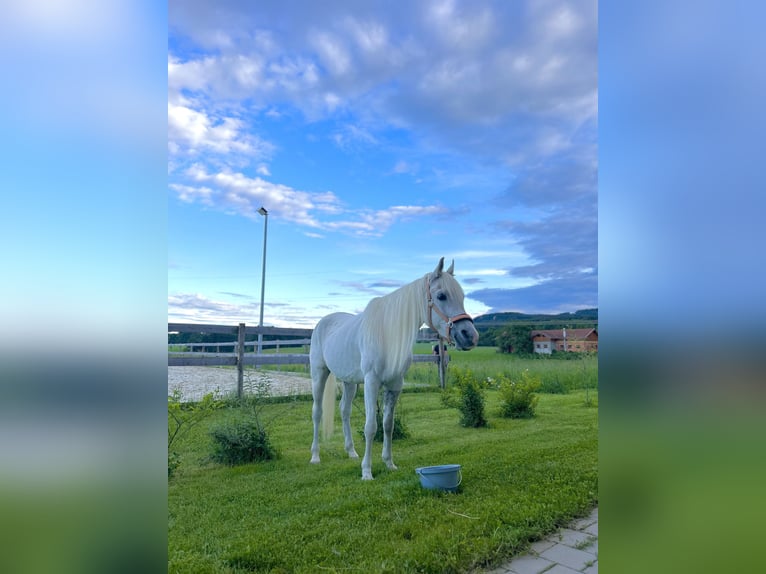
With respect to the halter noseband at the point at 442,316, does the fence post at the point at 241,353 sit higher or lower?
lower

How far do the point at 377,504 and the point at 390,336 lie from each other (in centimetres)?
140

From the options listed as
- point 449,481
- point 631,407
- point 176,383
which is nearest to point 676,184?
point 631,407

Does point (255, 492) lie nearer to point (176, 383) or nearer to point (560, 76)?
point (560, 76)

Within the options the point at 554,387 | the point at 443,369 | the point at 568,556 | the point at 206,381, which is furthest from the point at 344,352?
the point at 554,387

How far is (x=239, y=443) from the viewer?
439 cm

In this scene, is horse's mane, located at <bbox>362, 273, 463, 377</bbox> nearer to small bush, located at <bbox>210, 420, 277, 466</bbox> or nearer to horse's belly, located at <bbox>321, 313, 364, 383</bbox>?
horse's belly, located at <bbox>321, 313, 364, 383</bbox>

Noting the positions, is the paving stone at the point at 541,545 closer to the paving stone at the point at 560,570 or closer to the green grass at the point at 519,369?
the paving stone at the point at 560,570

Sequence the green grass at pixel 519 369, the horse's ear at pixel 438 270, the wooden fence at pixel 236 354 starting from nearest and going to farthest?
the horse's ear at pixel 438 270
the wooden fence at pixel 236 354
the green grass at pixel 519 369

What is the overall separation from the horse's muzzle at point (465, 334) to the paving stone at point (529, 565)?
1.50 metres

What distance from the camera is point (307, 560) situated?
230cm

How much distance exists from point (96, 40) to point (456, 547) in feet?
8.92

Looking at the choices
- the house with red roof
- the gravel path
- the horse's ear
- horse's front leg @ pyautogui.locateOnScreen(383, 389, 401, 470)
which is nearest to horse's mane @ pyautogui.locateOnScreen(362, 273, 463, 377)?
the horse's ear

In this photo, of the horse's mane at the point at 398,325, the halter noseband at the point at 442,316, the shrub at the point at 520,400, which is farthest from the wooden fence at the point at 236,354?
the halter noseband at the point at 442,316

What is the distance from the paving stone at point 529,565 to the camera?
2.23 m
